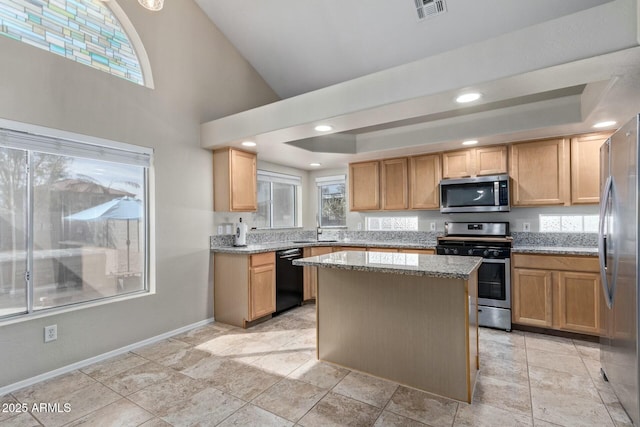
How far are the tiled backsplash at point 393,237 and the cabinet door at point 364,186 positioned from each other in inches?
20.7

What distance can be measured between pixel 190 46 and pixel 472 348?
4168mm

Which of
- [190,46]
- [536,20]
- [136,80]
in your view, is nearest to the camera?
[536,20]

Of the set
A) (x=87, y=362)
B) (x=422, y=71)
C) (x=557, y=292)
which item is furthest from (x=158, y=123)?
(x=557, y=292)

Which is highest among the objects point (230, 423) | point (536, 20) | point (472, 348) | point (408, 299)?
point (536, 20)

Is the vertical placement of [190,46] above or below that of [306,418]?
above

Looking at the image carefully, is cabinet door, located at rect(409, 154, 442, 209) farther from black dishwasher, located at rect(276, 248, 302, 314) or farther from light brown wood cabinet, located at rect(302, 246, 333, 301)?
black dishwasher, located at rect(276, 248, 302, 314)

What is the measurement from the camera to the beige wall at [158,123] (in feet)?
7.91

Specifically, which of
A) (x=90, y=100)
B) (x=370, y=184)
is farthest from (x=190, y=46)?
(x=370, y=184)

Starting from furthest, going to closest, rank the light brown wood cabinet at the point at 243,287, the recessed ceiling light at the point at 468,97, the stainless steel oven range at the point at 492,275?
the light brown wood cabinet at the point at 243,287, the stainless steel oven range at the point at 492,275, the recessed ceiling light at the point at 468,97

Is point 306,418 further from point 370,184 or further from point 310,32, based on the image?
point 310,32

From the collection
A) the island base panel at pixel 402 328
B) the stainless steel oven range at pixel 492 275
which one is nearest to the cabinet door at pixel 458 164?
the stainless steel oven range at pixel 492 275

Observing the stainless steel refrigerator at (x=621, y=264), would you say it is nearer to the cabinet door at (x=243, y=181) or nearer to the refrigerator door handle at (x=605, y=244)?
the refrigerator door handle at (x=605, y=244)

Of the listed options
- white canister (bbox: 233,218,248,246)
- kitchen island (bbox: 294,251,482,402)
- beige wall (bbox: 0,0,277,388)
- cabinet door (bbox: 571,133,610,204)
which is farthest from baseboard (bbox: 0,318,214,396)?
cabinet door (bbox: 571,133,610,204)

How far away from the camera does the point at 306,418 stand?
1959mm
